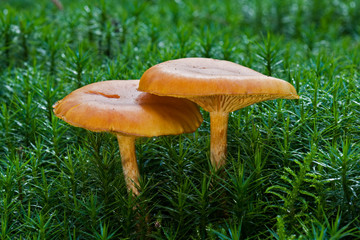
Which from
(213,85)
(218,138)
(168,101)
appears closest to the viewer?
(213,85)

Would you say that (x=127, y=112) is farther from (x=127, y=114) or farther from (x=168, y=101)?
(x=168, y=101)

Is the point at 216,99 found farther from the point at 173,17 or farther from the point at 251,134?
the point at 173,17

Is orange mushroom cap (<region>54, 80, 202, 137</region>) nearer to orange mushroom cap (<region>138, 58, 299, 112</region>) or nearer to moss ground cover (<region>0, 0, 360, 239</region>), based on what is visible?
orange mushroom cap (<region>138, 58, 299, 112</region>)

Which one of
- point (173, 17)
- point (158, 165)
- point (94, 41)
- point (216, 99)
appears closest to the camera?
point (216, 99)

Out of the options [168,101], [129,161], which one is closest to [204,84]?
[168,101]

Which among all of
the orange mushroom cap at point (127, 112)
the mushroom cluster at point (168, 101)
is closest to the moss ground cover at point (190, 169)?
the mushroom cluster at point (168, 101)

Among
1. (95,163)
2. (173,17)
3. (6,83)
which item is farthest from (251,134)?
(173,17)
